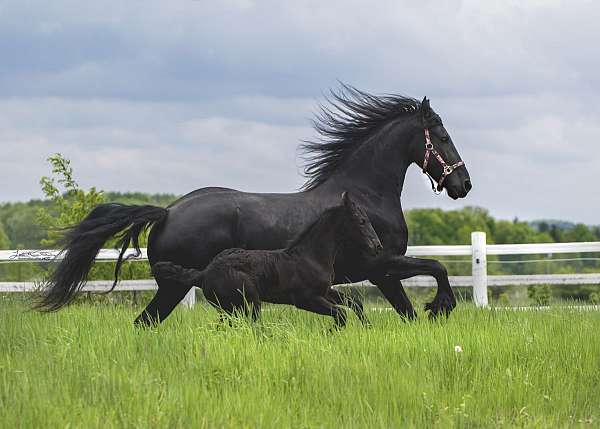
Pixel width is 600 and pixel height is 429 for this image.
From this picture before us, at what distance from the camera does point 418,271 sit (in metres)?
9.28

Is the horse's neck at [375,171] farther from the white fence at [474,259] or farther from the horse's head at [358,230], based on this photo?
the white fence at [474,259]

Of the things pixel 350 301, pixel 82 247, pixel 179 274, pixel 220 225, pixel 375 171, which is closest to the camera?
pixel 179 274

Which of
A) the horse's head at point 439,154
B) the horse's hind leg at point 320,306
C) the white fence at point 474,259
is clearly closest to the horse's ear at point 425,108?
the horse's head at point 439,154

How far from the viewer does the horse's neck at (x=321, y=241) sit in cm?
832

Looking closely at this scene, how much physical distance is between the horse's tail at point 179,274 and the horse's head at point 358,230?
1.38 metres

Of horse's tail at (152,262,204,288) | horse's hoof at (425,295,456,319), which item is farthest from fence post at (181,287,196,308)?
horse's tail at (152,262,204,288)

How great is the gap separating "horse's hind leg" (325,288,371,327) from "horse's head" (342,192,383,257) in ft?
1.60

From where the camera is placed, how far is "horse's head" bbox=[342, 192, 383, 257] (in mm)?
8398

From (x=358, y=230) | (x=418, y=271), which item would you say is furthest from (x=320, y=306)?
(x=418, y=271)

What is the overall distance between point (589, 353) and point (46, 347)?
15.1 ft

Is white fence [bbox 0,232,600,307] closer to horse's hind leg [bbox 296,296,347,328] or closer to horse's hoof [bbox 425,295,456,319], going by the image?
horse's hoof [bbox 425,295,456,319]

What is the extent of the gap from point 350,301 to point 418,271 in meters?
0.87

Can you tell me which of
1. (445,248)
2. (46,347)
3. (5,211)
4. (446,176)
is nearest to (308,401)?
(46,347)

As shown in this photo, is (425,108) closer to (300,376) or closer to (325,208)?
(325,208)
